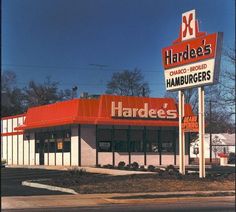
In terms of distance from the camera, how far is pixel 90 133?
37688 millimetres

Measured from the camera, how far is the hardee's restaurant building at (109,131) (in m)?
37.4

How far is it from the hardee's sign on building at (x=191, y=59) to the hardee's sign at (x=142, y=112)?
493 inches

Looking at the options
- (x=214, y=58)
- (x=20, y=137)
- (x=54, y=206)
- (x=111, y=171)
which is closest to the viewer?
(x=54, y=206)

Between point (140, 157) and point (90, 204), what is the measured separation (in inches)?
934

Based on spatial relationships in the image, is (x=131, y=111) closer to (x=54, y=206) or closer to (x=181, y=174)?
(x=181, y=174)

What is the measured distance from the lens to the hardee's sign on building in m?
23.0

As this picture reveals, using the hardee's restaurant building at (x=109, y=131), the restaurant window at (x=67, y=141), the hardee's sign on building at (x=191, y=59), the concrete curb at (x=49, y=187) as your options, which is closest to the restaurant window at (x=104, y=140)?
the hardee's restaurant building at (x=109, y=131)

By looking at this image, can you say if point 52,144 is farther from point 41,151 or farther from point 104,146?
point 104,146

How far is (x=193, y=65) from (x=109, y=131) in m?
15.3

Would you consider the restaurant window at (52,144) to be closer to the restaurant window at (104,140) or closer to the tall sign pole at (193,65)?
the restaurant window at (104,140)

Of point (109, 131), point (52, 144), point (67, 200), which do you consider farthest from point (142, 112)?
point (67, 200)

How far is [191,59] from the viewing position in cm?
2423

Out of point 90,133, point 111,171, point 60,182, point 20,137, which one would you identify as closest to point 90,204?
point 60,182

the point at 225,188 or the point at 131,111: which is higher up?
the point at 131,111
